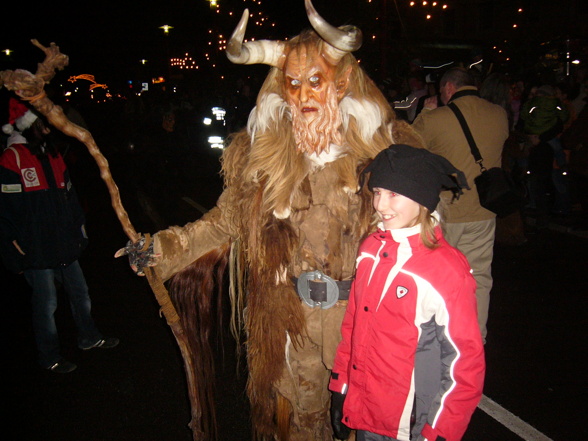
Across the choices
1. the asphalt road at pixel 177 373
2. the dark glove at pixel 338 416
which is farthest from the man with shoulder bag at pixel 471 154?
the dark glove at pixel 338 416

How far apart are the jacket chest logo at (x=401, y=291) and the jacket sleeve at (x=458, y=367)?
0.14 m

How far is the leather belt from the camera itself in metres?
2.26

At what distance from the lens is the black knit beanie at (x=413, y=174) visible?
5.89 feet

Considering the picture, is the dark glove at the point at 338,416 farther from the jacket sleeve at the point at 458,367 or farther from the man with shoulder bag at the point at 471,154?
the man with shoulder bag at the point at 471,154

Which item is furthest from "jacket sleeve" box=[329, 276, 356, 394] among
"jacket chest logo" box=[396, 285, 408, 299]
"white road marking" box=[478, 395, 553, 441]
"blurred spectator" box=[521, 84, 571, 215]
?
"blurred spectator" box=[521, 84, 571, 215]

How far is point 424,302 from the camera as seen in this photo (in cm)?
179

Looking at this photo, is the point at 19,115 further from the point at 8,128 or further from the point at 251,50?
the point at 251,50

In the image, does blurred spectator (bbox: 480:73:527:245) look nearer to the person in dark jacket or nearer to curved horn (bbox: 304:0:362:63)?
curved horn (bbox: 304:0:362:63)

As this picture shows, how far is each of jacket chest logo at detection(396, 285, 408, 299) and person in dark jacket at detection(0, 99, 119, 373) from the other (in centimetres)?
299

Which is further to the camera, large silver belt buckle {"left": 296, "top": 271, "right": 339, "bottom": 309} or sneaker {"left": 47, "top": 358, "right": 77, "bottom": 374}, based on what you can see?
sneaker {"left": 47, "top": 358, "right": 77, "bottom": 374}

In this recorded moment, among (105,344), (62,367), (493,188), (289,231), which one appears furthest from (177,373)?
(493,188)

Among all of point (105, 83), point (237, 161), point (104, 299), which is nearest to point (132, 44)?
point (105, 83)

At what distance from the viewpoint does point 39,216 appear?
3.68 metres

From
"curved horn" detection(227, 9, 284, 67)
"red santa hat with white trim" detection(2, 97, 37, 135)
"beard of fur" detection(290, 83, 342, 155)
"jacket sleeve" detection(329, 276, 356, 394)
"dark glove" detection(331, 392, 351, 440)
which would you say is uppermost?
"curved horn" detection(227, 9, 284, 67)
